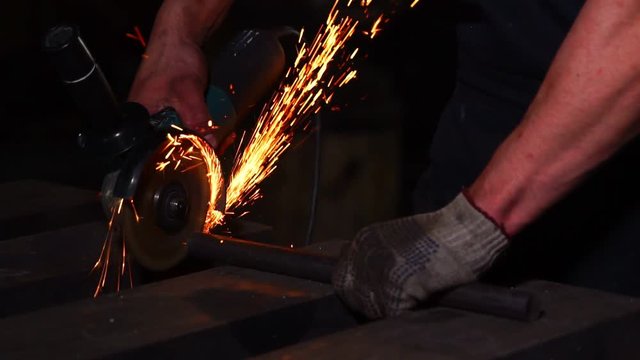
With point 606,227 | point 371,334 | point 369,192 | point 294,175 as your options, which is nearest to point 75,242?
point 371,334

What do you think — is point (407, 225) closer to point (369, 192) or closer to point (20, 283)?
point (20, 283)


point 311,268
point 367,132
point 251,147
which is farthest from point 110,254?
point 367,132

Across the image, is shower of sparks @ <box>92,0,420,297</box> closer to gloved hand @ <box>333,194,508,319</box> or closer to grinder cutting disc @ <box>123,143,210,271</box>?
grinder cutting disc @ <box>123,143,210,271</box>

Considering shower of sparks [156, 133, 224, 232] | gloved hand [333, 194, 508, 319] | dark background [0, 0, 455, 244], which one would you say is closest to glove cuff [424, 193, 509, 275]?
gloved hand [333, 194, 508, 319]

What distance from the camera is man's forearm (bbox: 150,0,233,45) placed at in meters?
2.59

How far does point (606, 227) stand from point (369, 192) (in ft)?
6.00

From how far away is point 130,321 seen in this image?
1.76m

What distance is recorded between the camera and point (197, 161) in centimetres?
227

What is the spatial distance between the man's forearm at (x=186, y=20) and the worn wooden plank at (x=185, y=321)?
0.75m

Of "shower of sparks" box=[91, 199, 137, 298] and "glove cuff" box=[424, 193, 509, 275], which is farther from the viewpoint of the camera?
"shower of sparks" box=[91, 199, 137, 298]

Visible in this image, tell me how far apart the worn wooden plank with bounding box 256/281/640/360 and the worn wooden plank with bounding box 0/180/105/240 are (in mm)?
983

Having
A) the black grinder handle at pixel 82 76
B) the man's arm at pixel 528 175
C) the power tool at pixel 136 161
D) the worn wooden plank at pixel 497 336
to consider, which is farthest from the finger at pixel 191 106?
the worn wooden plank at pixel 497 336

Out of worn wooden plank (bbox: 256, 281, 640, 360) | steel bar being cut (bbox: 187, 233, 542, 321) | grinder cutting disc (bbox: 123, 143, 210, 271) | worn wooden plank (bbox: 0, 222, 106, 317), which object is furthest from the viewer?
grinder cutting disc (bbox: 123, 143, 210, 271)

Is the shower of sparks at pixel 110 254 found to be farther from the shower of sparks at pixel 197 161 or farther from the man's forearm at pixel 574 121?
the man's forearm at pixel 574 121
